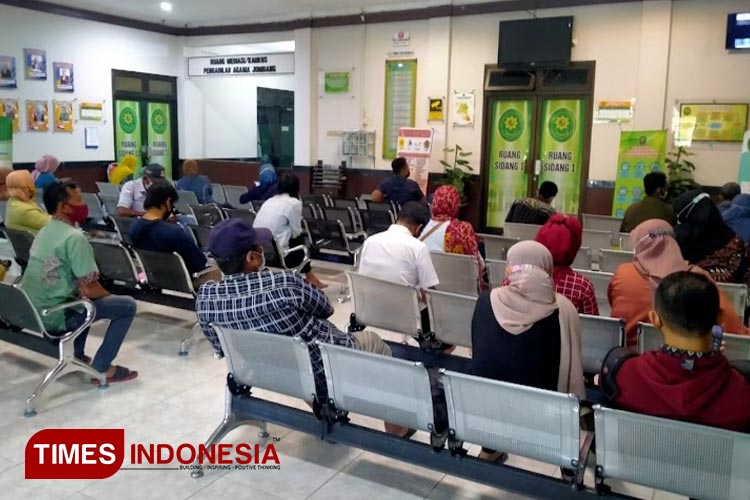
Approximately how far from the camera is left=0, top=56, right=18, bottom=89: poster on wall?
9688 millimetres

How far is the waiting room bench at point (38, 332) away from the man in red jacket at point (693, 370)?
2.83 metres

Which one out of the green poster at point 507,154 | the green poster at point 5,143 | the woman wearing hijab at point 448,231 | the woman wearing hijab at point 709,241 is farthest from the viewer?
the green poster at point 507,154

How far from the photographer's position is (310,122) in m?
11.1

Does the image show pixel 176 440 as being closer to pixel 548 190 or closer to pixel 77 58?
pixel 548 190

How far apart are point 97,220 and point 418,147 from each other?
15.1 feet

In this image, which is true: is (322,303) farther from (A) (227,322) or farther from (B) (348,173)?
(B) (348,173)

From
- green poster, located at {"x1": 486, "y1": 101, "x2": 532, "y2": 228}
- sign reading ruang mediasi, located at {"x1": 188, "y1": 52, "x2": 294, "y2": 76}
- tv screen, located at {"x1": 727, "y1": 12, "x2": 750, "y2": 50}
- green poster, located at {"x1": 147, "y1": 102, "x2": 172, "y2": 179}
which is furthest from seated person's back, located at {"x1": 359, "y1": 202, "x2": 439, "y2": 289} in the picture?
green poster, located at {"x1": 147, "y1": 102, "x2": 172, "y2": 179}

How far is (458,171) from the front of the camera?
9.68 meters

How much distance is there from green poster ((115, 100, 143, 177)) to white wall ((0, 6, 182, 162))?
0.59ft

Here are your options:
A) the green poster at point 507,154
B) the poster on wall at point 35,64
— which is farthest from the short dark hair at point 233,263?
the poster on wall at point 35,64

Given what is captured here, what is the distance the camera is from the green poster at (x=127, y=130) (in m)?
11.6

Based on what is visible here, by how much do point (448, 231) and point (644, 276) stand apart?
65.3 inches

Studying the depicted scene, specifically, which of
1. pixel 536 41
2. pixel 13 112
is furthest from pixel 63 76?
pixel 536 41

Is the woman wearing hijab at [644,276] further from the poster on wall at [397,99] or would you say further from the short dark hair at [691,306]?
the poster on wall at [397,99]
